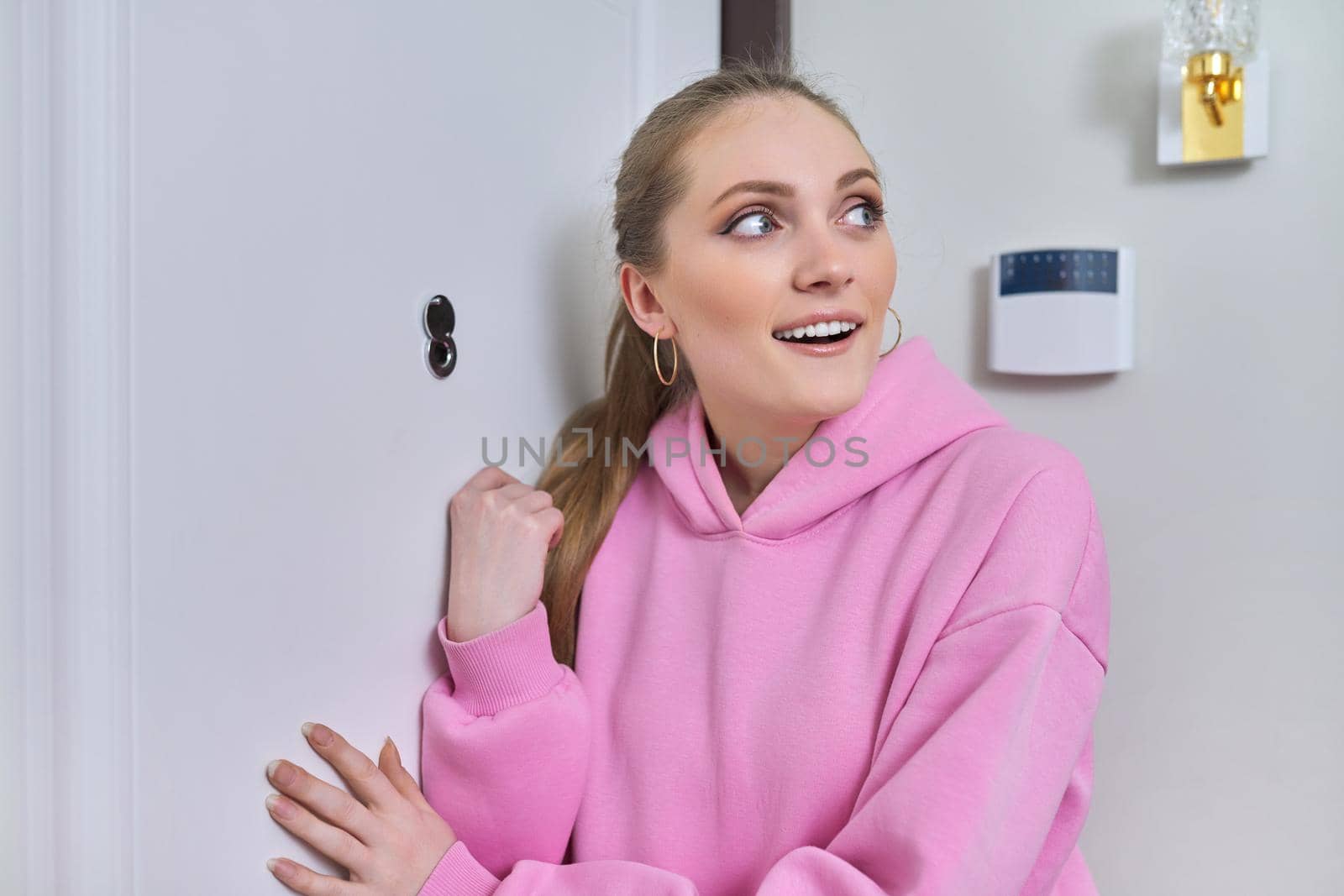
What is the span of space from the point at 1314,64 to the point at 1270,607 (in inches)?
21.6

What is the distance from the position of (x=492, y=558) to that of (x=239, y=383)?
11.6 inches

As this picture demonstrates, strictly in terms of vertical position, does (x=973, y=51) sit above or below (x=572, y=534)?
above

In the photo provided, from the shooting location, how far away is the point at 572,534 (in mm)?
1131

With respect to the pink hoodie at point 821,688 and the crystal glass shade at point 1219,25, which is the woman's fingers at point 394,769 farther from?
the crystal glass shade at point 1219,25

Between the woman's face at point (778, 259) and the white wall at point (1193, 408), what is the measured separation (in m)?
0.33

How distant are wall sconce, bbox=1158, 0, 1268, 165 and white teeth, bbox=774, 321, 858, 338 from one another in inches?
17.1

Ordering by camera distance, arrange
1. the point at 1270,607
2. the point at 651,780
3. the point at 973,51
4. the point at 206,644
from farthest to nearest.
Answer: the point at 973,51 → the point at 1270,607 → the point at 651,780 → the point at 206,644

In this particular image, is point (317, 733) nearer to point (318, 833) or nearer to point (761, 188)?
point (318, 833)

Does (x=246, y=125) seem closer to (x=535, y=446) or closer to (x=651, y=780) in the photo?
(x=535, y=446)

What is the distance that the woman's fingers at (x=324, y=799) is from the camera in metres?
A: 0.84

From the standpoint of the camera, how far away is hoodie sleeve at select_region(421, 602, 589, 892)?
3.22 ft

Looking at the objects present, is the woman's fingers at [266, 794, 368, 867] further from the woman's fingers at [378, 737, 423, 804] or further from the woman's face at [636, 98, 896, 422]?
the woman's face at [636, 98, 896, 422]

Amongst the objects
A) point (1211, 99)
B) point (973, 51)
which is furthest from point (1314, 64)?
point (973, 51)

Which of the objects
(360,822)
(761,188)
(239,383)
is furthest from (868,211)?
(360,822)
